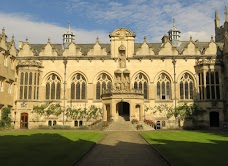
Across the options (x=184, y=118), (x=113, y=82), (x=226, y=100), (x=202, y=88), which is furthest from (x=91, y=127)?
(x=226, y=100)

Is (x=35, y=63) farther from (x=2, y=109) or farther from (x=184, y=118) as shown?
(x=184, y=118)

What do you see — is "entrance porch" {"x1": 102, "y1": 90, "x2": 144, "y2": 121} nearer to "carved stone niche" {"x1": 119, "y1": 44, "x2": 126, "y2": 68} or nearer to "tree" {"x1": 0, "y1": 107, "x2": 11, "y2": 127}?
"carved stone niche" {"x1": 119, "y1": 44, "x2": 126, "y2": 68}

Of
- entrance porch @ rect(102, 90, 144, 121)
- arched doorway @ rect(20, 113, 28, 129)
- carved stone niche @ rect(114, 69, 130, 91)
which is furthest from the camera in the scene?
carved stone niche @ rect(114, 69, 130, 91)

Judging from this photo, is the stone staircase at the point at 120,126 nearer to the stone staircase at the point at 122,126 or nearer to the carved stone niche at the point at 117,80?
the stone staircase at the point at 122,126


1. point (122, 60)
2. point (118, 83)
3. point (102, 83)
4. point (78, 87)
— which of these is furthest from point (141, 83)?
point (78, 87)

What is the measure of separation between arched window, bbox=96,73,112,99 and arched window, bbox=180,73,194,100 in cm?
1238

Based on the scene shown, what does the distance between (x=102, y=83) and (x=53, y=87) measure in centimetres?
859

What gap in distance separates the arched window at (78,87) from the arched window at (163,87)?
13026mm

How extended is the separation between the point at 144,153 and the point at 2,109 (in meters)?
30.7

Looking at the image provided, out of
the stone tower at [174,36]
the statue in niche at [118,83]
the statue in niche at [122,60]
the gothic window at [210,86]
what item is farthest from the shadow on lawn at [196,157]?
the stone tower at [174,36]

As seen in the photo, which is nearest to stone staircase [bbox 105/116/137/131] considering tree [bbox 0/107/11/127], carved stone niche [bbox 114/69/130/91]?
carved stone niche [bbox 114/69/130/91]

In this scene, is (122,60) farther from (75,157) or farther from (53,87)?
(75,157)

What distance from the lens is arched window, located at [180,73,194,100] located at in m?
43.7

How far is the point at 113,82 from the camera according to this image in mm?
44156
